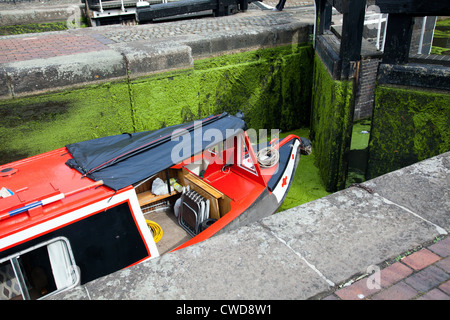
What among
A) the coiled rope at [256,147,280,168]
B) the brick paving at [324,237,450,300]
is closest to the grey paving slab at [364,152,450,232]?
the brick paving at [324,237,450,300]

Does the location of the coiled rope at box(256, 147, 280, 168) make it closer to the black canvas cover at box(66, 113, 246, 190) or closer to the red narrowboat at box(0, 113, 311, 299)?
the red narrowboat at box(0, 113, 311, 299)

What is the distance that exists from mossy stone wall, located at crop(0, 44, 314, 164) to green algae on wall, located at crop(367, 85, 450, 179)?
3585 millimetres

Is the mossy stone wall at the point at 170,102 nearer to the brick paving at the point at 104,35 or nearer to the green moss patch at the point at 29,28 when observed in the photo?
the brick paving at the point at 104,35

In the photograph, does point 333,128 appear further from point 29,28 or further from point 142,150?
point 29,28

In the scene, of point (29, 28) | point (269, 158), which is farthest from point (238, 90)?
point (29, 28)

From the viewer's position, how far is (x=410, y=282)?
2021 millimetres

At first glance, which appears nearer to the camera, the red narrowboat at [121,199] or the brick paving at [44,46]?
the red narrowboat at [121,199]

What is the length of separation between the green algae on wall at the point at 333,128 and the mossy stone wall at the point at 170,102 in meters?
1.43

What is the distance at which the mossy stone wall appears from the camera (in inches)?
254

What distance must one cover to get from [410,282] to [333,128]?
5.05 m

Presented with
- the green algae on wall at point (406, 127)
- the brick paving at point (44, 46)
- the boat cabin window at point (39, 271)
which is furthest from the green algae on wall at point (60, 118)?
the green algae on wall at point (406, 127)

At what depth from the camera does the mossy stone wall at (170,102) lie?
644 centimetres

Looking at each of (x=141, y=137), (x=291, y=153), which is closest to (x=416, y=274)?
(x=141, y=137)
